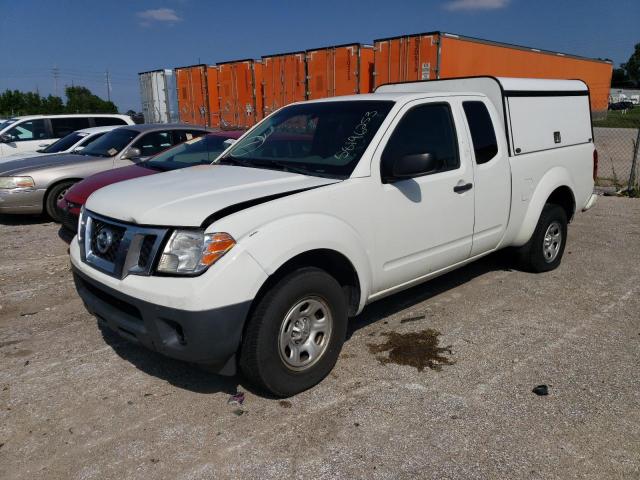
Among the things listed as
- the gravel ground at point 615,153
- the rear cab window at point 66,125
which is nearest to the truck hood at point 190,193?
the gravel ground at point 615,153

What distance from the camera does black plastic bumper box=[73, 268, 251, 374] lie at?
9.19 ft

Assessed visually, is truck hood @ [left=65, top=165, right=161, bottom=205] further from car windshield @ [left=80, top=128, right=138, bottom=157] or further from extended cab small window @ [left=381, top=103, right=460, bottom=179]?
extended cab small window @ [left=381, top=103, right=460, bottom=179]

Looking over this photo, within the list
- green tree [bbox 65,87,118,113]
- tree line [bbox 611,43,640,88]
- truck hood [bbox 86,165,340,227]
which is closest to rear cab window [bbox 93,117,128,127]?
truck hood [bbox 86,165,340,227]

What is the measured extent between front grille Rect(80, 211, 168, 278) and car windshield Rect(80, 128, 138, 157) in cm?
523

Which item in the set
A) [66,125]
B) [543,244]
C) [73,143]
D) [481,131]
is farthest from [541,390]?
[66,125]

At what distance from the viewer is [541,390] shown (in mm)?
3369

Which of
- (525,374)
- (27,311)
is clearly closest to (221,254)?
(525,374)

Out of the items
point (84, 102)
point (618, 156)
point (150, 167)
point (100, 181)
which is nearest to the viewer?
point (100, 181)

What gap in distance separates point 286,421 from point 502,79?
140 inches

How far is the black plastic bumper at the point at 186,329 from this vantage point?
2801 mm

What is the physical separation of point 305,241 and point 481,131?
220cm

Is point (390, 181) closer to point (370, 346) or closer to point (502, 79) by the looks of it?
point (370, 346)

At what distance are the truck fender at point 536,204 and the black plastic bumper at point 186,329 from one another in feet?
10.7

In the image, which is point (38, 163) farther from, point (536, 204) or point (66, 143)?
point (536, 204)
